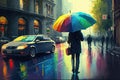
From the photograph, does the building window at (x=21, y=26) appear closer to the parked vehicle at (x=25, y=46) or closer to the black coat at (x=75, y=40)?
the parked vehicle at (x=25, y=46)

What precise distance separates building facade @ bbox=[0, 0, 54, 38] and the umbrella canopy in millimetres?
29496

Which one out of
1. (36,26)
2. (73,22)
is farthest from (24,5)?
(73,22)

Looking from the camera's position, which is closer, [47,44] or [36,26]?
[47,44]

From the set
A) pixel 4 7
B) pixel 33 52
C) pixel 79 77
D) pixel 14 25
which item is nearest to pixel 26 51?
pixel 33 52

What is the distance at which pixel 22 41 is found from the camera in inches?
736

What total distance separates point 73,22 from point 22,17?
1462 inches

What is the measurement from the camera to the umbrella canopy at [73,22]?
977cm

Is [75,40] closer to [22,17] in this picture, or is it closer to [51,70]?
[51,70]

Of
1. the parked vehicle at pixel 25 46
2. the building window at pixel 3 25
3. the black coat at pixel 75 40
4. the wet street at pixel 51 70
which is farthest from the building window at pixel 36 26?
the black coat at pixel 75 40

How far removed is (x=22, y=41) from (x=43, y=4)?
1562 inches

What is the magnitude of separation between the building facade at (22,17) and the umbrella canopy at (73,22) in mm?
29496

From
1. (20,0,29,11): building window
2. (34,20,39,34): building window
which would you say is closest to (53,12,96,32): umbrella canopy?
(20,0,29,11): building window

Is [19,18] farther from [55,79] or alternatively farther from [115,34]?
[55,79]

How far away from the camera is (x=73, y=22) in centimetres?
987
